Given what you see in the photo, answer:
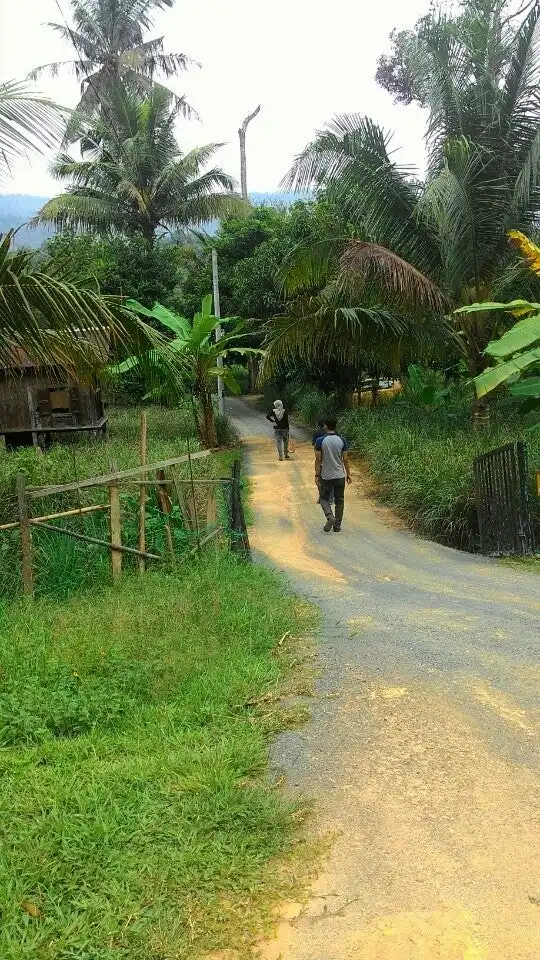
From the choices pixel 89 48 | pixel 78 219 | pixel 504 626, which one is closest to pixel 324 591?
pixel 504 626

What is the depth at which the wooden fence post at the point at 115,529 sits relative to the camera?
655 cm

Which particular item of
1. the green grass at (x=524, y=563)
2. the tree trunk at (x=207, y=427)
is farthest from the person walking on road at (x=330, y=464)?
the tree trunk at (x=207, y=427)

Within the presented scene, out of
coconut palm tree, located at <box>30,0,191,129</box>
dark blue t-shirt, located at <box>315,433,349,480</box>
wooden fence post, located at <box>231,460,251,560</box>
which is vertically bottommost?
wooden fence post, located at <box>231,460,251,560</box>

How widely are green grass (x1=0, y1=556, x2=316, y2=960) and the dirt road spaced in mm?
233

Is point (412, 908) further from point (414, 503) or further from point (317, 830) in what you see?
point (414, 503)

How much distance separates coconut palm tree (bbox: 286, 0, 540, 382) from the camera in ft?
36.7

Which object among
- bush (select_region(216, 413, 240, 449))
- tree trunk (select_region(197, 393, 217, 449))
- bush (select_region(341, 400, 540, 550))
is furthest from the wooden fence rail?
bush (select_region(216, 413, 240, 449))

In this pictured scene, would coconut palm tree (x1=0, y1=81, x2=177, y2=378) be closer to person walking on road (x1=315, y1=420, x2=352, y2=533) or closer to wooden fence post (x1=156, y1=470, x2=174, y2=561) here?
wooden fence post (x1=156, y1=470, x2=174, y2=561)

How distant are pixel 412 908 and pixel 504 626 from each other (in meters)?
3.29

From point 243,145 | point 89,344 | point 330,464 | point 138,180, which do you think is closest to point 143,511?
point 89,344

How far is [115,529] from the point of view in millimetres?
6645

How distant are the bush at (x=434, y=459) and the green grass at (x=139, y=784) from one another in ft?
16.2

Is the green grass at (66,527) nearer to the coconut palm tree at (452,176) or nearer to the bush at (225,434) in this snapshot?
the coconut palm tree at (452,176)

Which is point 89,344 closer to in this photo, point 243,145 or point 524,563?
point 524,563
